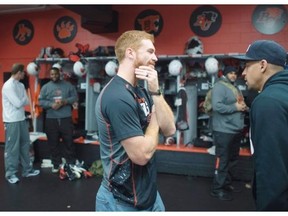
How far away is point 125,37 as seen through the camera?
130 cm

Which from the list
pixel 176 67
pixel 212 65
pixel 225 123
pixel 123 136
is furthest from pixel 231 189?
pixel 123 136

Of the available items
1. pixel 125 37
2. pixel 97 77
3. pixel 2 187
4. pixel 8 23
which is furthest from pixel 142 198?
pixel 8 23

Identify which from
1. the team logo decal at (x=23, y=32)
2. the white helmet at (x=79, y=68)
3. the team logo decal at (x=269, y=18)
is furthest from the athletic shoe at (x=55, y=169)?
the team logo decal at (x=269, y=18)

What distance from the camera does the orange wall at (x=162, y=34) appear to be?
478cm

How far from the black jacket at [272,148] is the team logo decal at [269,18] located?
3.80 m

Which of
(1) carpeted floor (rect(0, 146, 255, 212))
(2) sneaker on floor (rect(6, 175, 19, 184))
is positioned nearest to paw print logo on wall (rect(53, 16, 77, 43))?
(1) carpeted floor (rect(0, 146, 255, 212))

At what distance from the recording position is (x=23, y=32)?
629cm

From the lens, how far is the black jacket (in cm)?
119

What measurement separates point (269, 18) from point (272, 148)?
401cm

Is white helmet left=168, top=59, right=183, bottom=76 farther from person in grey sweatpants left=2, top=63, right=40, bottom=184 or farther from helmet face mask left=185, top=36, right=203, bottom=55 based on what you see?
person in grey sweatpants left=2, top=63, right=40, bottom=184

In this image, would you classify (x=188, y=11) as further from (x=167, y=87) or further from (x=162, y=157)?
(x=162, y=157)

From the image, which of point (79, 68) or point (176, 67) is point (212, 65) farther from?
point (79, 68)

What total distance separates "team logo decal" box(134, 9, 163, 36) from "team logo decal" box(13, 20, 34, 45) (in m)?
2.52

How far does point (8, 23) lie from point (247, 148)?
5.60m
